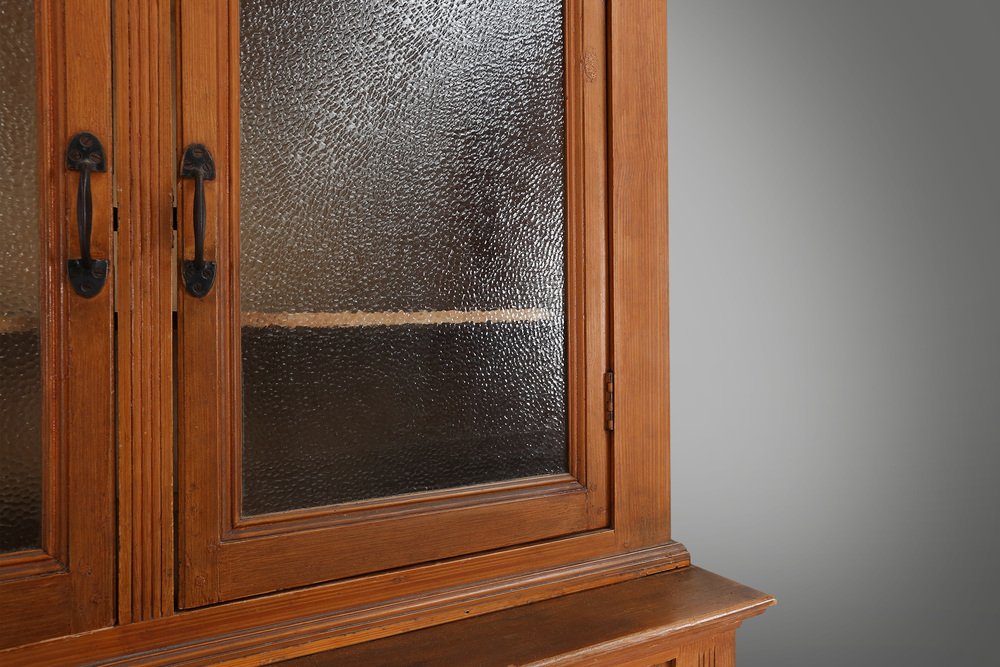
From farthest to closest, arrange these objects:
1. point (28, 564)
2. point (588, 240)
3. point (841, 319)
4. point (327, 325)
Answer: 1. point (841, 319)
2. point (588, 240)
3. point (327, 325)
4. point (28, 564)

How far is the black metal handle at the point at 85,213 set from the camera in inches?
25.4

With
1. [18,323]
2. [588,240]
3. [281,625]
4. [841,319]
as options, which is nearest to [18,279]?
[18,323]

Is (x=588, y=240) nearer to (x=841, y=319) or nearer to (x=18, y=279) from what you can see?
(x=18, y=279)

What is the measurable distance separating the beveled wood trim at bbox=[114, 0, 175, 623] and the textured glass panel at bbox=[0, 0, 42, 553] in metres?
0.07

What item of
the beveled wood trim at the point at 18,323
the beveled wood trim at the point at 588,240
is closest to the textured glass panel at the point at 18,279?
the beveled wood trim at the point at 18,323

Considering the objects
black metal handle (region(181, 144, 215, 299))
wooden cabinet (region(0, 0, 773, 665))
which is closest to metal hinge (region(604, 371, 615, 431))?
wooden cabinet (region(0, 0, 773, 665))

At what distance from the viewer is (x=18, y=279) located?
0.64 meters

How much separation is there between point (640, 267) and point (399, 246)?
0.33m

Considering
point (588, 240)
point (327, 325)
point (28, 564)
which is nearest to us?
point (28, 564)

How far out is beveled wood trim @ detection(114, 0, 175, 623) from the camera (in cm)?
67

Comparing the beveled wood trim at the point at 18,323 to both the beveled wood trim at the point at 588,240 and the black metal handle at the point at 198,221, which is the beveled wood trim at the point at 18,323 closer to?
the black metal handle at the point at 198,221

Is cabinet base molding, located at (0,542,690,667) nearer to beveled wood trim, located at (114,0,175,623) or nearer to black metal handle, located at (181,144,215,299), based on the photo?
beveled wood trim, located at (114,0,175,623)

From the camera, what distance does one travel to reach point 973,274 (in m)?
1.69

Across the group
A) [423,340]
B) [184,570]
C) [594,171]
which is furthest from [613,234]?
[184,570]
